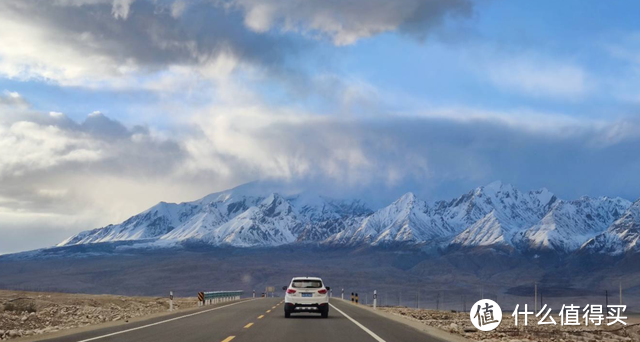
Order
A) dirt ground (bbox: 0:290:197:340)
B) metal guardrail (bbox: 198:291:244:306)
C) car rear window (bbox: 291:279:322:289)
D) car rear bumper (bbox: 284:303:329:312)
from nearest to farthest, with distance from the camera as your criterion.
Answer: dirt ground (bbox: 0:290:197:340)
car rear bumper (bbox: 284:303:329:312)
car rear window (bbox: 291:279:322:289)
metal guardrail (bbox: 198:291:244:306)

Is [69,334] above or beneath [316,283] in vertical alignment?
beneath

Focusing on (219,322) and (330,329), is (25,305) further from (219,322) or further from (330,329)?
(330,329)

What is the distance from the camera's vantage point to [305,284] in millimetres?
37875

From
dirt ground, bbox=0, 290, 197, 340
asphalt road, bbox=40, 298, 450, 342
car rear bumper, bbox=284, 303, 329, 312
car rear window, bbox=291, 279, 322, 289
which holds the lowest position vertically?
dirt ground, bbox=0, 290, 197, 340

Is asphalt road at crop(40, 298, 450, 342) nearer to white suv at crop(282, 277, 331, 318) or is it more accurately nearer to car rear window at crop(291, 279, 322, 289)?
white suv at crop(282, 277, 331, 318)

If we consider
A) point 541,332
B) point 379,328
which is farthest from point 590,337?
point 379,328

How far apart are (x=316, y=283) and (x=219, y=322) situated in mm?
6623

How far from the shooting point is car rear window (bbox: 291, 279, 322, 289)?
1481 inches

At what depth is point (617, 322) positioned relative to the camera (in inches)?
2089

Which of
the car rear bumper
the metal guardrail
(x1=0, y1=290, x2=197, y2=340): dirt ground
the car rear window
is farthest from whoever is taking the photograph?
the metal guardrail

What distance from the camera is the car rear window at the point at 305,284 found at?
37.6 meters

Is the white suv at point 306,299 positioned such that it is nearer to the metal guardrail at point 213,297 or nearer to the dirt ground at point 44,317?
the dirt ground at point 44,317

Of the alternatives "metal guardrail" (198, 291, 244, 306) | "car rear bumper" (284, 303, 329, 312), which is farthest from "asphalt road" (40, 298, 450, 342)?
"metal guardrail" (198, 291, 244, 306)

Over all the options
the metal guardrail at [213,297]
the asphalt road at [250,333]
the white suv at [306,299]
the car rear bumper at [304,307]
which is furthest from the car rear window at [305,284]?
the metal guardrail at [213,297]
